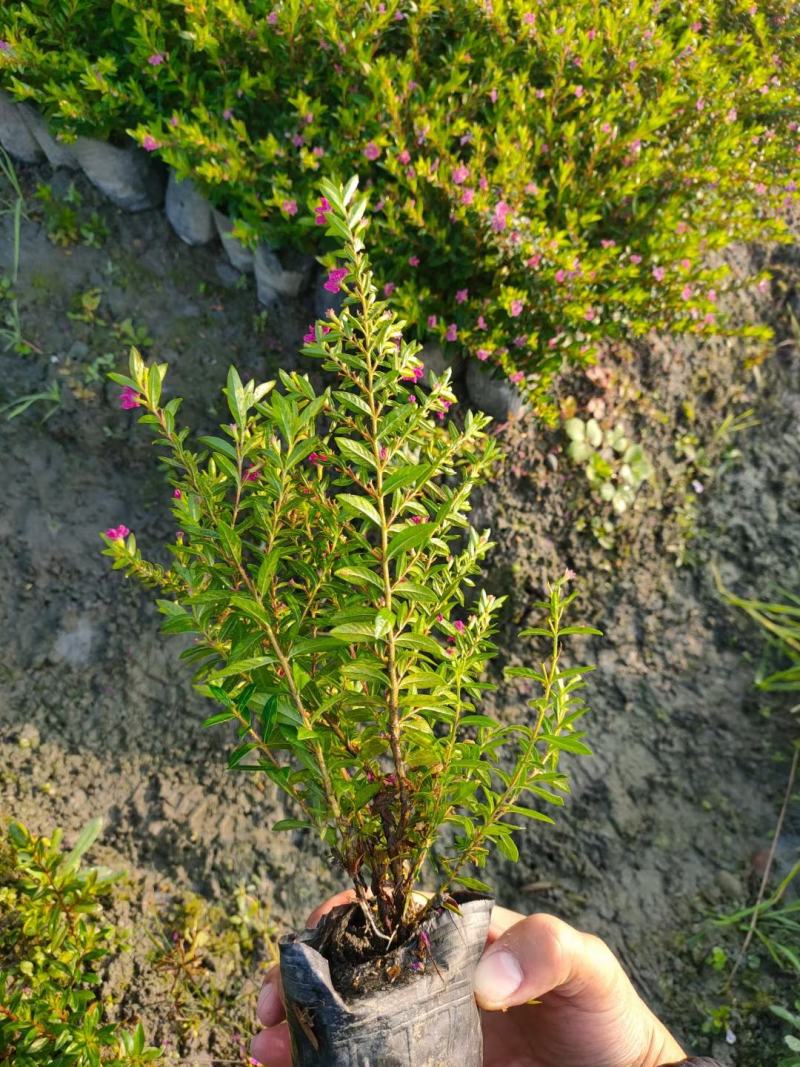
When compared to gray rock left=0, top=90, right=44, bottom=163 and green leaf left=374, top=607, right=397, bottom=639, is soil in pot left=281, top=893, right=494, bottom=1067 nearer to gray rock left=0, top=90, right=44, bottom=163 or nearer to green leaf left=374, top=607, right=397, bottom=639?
green leaf left=374, top=607, right=397, bottom=639

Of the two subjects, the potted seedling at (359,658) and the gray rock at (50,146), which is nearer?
the potted seedling at (359,658)

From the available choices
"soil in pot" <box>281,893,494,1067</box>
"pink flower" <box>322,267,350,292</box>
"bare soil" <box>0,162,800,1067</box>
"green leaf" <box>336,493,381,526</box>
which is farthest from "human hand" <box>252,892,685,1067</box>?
"pink flower" <box>322,267,350,292</box>

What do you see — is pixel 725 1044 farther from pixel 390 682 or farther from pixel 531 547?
pixel 390 682

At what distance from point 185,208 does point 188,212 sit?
2cm

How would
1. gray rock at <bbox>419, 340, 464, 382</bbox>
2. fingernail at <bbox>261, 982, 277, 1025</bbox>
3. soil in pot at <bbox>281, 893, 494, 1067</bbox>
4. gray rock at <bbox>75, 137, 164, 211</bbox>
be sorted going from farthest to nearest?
1. gray rock at <bbox>75, 137, 164, 211</bbox>
2. gray rock at <bbox>419, 340, 464, 382</bbox>
3. fingernail at <bbox>261, 982, 277, 1025</bbox>
4. soil in pot at <bbox>281, 893, 494, 1067</bbox>

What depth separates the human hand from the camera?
1.82 m

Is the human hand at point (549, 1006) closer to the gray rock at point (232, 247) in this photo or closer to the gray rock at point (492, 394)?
the gray rock at point (492, 394)

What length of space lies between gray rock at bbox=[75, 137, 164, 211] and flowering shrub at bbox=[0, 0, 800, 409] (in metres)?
0.15

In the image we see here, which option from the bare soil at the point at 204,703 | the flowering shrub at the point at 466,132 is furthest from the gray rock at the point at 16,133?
the flowering shrub at the point at 466,132

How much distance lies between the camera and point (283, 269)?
3.34 meters

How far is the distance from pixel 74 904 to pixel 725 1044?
237 cm

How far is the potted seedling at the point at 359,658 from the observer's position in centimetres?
123

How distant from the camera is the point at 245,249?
3.47m

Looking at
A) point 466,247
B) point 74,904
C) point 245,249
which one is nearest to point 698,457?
point 466,247
